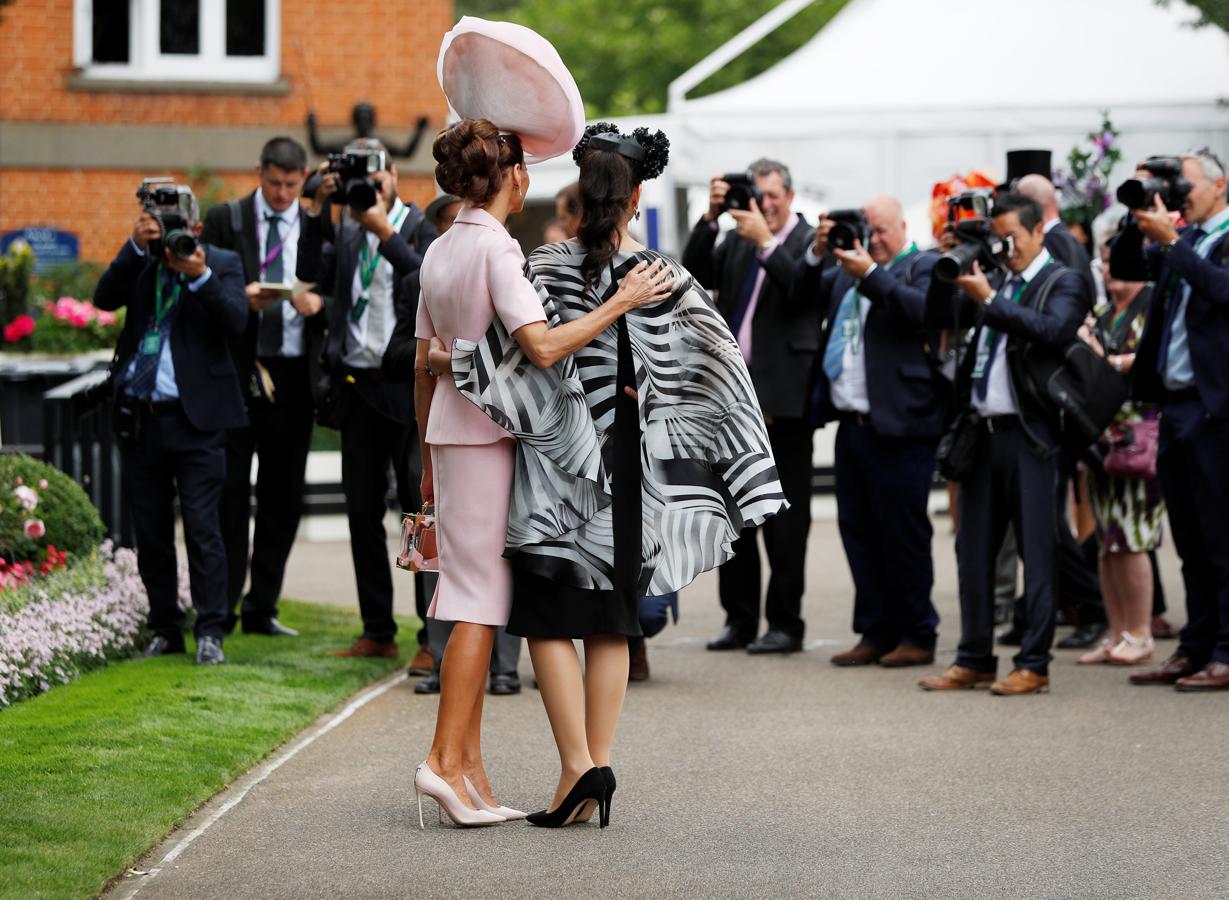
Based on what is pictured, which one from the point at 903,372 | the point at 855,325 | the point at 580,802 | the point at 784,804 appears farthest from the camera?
the point at 855,325

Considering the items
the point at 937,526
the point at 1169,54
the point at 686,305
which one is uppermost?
the point at 1169,54

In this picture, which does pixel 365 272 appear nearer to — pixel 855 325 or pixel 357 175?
pixel 357 175

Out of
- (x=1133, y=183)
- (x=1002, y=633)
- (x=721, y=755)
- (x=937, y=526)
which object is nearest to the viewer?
(x=721, y=755)

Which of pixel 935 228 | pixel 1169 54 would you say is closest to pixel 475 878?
pixel 935 228

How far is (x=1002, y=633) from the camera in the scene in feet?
35.2

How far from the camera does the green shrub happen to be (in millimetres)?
9898

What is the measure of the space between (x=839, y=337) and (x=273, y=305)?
283 cm

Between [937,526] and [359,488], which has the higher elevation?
[359,488]

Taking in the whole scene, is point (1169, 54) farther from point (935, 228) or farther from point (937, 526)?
point (935, 228)

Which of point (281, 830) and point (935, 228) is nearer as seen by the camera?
point (281, 830)

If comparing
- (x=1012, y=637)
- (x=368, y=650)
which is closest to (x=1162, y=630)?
(x=1012, y=637)

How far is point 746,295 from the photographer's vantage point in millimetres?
10094

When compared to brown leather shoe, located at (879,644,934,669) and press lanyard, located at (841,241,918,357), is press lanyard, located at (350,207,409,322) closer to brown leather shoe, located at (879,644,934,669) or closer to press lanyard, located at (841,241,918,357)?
press lanyard, located at (841,241,918,357)

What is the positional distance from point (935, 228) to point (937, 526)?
21.8 ft
